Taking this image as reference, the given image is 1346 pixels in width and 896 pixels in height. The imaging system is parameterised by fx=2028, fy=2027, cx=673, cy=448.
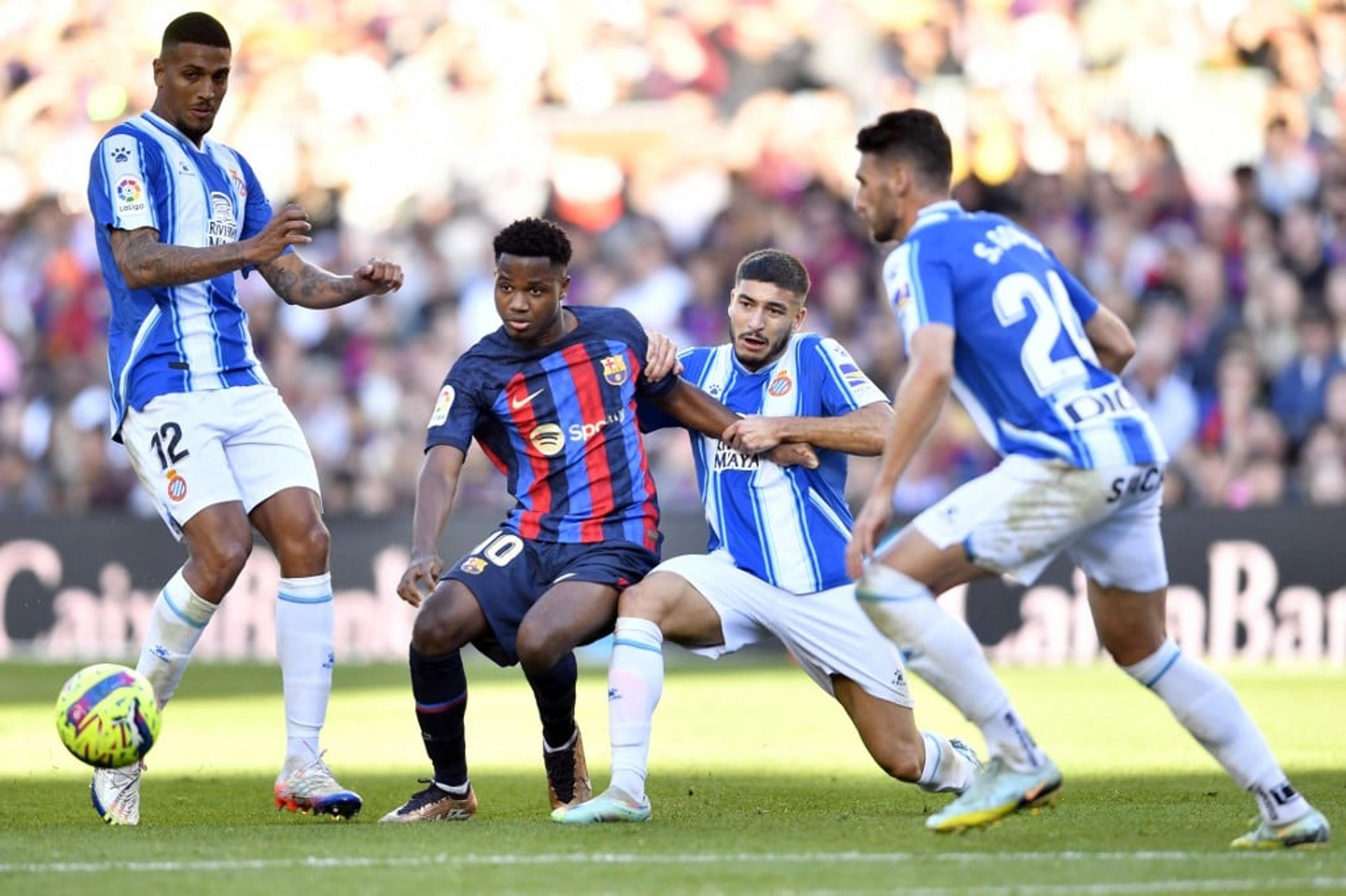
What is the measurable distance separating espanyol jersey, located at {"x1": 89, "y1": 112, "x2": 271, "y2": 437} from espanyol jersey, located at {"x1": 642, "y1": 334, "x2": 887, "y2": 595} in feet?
5.44

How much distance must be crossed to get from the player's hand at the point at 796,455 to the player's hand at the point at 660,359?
50cm

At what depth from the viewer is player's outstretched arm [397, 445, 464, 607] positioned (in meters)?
6.83

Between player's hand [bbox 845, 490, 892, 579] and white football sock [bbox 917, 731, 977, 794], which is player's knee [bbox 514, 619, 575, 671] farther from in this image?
player's hand [bbox 845, 490, 892, 579]

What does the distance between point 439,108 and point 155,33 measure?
3.34 meters

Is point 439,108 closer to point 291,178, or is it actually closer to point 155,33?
point 291,178

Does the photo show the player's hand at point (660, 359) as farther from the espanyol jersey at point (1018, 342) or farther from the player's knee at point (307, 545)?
the espanyol jersey at point (1018, 342)

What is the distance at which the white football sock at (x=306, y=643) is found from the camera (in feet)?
24.1

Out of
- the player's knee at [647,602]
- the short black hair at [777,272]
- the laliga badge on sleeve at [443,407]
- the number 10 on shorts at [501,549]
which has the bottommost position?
the player's knee at [647,602]

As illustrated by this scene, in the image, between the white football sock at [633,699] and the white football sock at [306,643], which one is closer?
the white football sock at [633,699]

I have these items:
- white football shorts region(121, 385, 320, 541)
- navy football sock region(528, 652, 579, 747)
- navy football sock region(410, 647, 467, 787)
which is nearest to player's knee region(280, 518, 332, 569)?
white football shorts region(121, 385, 320, 541)

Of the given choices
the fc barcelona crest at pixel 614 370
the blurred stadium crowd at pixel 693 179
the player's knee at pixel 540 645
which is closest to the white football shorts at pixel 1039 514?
the player's knee at pixel 540 645

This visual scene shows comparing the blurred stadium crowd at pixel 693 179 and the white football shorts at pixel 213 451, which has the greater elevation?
the blurred stadium crowd at pixel 693 179

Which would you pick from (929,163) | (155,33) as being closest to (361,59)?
(155,33)

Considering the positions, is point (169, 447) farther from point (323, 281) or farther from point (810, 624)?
point (810, 624)
